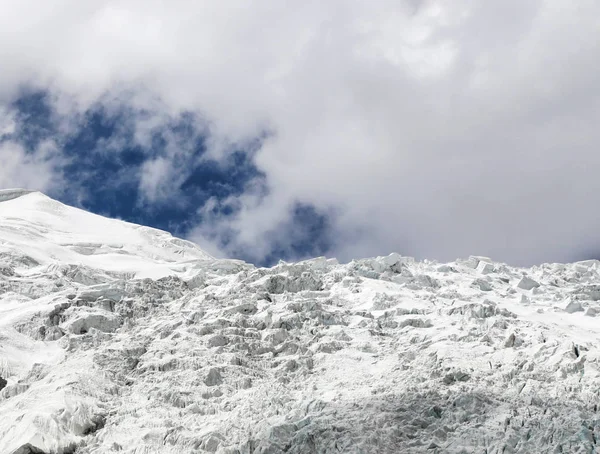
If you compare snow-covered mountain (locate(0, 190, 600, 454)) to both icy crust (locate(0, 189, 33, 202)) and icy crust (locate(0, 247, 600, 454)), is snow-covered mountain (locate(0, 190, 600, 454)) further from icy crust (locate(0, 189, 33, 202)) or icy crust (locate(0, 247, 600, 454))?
icy crust (locate(0, 189, 33, 202))

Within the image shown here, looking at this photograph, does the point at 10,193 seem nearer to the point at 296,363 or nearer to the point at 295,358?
the point at 295,358

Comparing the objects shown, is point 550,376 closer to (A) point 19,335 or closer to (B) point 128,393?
(B) point 128,393

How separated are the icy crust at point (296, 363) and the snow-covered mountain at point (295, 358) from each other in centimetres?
13

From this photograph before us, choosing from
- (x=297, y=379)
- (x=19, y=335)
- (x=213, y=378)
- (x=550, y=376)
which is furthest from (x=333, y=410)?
(x=19, y=335)

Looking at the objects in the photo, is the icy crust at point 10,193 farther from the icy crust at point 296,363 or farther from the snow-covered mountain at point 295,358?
the icy crust at point 296,363

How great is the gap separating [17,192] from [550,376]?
307ft

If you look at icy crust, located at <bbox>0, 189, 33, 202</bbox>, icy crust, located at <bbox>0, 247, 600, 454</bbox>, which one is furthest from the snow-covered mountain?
icy crust, located at <bbox>0, 189, 33, 202</bbox>

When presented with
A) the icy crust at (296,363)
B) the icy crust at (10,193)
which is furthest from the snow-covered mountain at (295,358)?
the icy crust at (10,193)

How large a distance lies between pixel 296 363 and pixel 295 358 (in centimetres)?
79

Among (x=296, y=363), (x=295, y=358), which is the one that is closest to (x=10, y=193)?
(x=295, y=358)

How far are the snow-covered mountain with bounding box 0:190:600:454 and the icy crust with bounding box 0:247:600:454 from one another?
13cm

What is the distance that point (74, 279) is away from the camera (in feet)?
258

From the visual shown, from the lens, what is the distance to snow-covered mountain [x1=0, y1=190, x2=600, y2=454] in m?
48.0

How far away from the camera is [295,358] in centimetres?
5859
